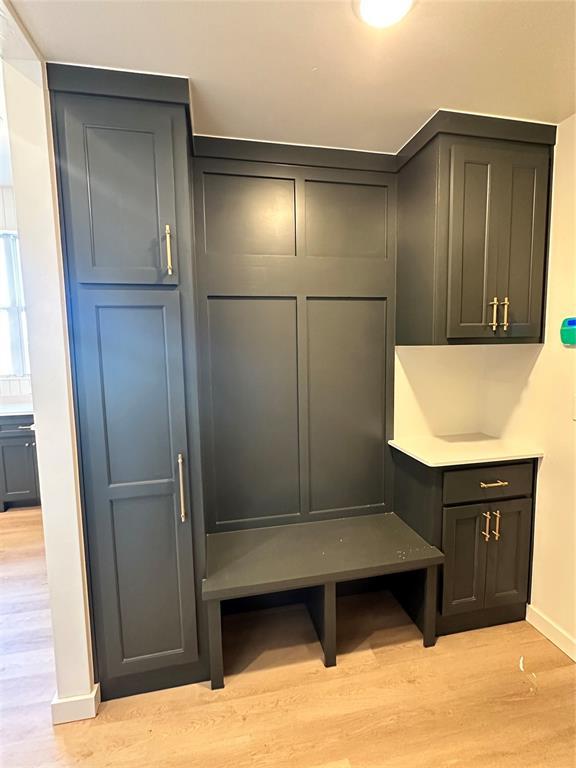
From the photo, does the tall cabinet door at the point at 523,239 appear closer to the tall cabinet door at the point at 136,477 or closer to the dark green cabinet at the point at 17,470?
the tall cabinet door at the point at 136,477

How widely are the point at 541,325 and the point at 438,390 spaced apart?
0.64 m

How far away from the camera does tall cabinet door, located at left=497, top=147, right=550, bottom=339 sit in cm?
179

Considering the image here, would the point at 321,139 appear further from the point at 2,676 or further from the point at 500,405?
the point at 2,676

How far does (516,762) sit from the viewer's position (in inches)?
52.8

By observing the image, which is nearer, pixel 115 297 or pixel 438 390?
pixel 115 297

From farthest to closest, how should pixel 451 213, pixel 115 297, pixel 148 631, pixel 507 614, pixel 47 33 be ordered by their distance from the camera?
pixel 507 614 → pixel 451 213 → pixel 148 631 → pixel 115 297 → pixel 47 33

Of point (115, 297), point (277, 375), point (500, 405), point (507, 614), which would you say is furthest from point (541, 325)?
point (115, 297)

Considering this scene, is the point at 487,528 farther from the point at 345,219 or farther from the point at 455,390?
the point at 345,219

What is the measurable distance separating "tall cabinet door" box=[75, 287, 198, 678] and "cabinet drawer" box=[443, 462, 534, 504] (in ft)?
4.21

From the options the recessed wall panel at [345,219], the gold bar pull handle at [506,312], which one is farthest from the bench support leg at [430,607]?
the recessed wall panel at [345,219]

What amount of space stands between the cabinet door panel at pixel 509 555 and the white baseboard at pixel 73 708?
1.92 meters

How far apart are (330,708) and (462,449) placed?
1.35 m

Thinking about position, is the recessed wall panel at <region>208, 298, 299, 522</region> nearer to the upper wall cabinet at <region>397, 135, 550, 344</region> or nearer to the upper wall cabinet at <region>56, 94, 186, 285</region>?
the upper wall cabinet at <region>56, 94, 186, 285</region>

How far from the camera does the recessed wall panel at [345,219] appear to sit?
200 cm
